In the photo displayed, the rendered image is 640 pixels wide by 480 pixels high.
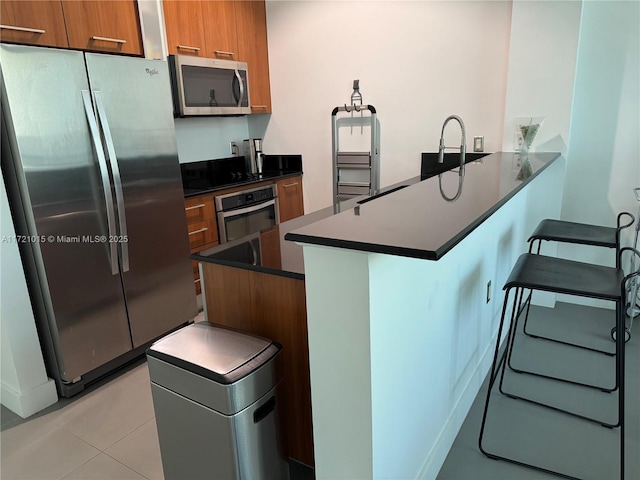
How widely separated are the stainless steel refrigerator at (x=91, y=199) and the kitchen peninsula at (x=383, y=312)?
3.33ft

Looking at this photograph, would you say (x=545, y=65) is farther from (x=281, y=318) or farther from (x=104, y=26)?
(x=104, y=26)

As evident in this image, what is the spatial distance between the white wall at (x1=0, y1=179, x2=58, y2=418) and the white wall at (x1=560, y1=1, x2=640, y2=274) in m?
3.29

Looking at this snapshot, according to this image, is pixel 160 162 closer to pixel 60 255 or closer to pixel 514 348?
pixel 60 255

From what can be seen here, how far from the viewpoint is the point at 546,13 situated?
262 centimetres

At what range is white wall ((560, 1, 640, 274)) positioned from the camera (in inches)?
103

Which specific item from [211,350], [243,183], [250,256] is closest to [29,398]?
[211,350]

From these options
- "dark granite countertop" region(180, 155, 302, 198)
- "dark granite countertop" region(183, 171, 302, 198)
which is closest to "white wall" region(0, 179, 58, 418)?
"dark granite countertop" region(183, 171, 302, 198)

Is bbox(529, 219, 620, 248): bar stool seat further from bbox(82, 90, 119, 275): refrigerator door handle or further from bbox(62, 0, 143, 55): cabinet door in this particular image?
bbox(62, 0, 143, 55): cabinet door

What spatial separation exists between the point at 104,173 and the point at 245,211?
1.27 metres

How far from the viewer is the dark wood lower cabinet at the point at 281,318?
141cm

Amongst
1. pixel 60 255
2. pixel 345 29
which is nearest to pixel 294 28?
pixel 345 29

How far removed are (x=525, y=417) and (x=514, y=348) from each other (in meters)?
0.64

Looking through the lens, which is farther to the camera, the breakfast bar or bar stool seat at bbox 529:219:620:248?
bar stool seat at bbox 529:219:620:248

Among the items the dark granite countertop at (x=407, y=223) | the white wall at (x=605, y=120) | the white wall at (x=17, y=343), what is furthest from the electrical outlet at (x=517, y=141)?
the white wall at (x=17, y=343)
